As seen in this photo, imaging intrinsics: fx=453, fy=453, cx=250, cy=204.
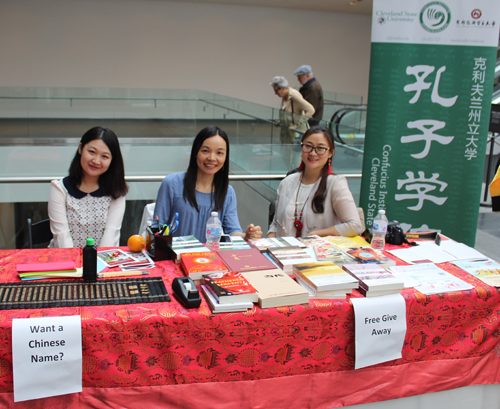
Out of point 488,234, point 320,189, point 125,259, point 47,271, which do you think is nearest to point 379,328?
point 125,259

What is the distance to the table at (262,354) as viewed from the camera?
154 cm

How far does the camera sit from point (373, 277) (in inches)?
74.1

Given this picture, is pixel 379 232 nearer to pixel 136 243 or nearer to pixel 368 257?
pixel 368 257

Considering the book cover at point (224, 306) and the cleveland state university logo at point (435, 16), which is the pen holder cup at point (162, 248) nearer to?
the book cover at point (224, 306)

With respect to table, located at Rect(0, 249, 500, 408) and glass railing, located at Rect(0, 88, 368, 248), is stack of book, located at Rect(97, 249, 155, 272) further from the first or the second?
glass railing, located at Rect(0, 88, 368, 248)

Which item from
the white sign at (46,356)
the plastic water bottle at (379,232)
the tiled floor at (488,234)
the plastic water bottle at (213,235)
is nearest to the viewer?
the white sign at (46,356)

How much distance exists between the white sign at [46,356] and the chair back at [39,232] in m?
1.38

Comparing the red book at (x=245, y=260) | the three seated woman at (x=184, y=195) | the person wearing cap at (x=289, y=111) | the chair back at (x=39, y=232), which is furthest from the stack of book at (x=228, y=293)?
the person wearing cap at (x=289, y=111)

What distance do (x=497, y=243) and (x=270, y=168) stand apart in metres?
2.45

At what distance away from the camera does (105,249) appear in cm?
220

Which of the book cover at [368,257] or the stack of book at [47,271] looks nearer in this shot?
the stack of book at [47,271]

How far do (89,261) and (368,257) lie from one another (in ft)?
4.09

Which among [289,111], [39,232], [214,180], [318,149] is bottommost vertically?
[39,232]

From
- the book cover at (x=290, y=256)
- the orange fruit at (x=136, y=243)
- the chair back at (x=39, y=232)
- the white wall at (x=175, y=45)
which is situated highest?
the white wall at (x=175, y=45)
